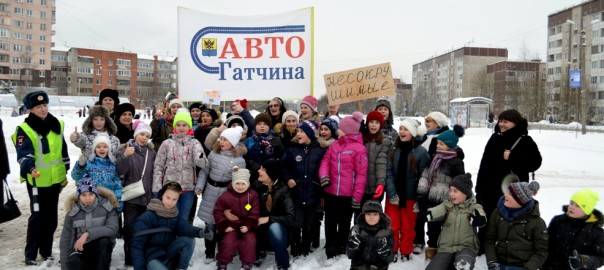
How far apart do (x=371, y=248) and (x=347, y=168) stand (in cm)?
113

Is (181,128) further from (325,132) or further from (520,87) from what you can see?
(520,87)

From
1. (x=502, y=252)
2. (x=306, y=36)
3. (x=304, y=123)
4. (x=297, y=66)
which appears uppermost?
(x=306, y=36)

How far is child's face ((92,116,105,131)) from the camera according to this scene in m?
5.66

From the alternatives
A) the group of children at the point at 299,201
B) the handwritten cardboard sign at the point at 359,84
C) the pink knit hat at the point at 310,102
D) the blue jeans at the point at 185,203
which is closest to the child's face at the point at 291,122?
the group of children at the point at 299,201

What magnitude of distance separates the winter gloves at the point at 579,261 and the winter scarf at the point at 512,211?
581 millimetres

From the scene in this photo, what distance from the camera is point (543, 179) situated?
13406mm

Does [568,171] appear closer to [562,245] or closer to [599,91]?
[562,245]

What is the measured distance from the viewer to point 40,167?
18.3 feet

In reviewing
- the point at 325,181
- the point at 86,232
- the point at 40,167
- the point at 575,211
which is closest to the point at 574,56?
the point at 575,211

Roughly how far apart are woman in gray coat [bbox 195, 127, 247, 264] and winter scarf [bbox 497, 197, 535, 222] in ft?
9.89

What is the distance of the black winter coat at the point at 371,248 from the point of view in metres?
4.89

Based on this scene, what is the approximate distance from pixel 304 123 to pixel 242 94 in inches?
85.0

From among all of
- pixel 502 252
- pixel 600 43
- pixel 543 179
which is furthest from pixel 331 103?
pixel 600 43

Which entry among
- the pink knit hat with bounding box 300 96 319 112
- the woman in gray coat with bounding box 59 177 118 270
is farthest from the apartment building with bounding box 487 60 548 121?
the woman in gray coat with bounding box 59 177 118 270
